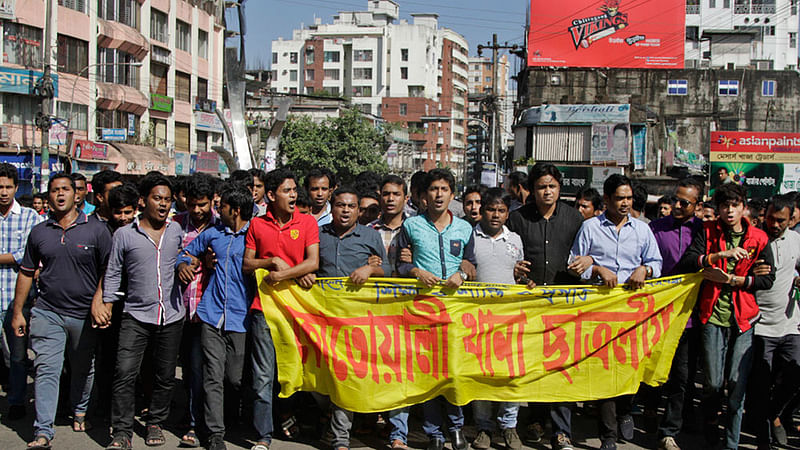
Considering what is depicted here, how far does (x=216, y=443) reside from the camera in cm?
564

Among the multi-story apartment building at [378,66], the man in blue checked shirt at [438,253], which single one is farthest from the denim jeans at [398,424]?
the multi-story apartment building at [378,66]

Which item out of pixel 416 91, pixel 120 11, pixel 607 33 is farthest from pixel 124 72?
pixel 416 91

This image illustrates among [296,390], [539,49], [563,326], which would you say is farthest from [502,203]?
[539,49]

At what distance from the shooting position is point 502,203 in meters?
5.88

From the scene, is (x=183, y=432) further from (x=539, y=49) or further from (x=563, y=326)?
(x=539, y=49)

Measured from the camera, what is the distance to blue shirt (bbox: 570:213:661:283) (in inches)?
234

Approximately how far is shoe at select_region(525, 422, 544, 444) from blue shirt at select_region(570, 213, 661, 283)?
127 cm

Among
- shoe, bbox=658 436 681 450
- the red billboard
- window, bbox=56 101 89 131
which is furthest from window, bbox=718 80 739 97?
shoe, bbox=658 436 681 450

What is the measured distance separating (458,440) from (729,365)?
86.6 inches

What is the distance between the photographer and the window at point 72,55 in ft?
99.2

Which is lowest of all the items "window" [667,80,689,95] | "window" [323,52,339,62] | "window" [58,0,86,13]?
"window" [667,80,689,95]

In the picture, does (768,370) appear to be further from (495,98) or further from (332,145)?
(332,145)

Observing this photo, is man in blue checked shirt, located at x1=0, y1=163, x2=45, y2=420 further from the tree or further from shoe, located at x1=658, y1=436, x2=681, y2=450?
the tree

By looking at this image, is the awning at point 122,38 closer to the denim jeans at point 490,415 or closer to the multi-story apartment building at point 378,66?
the denim jeans at point 490,415
